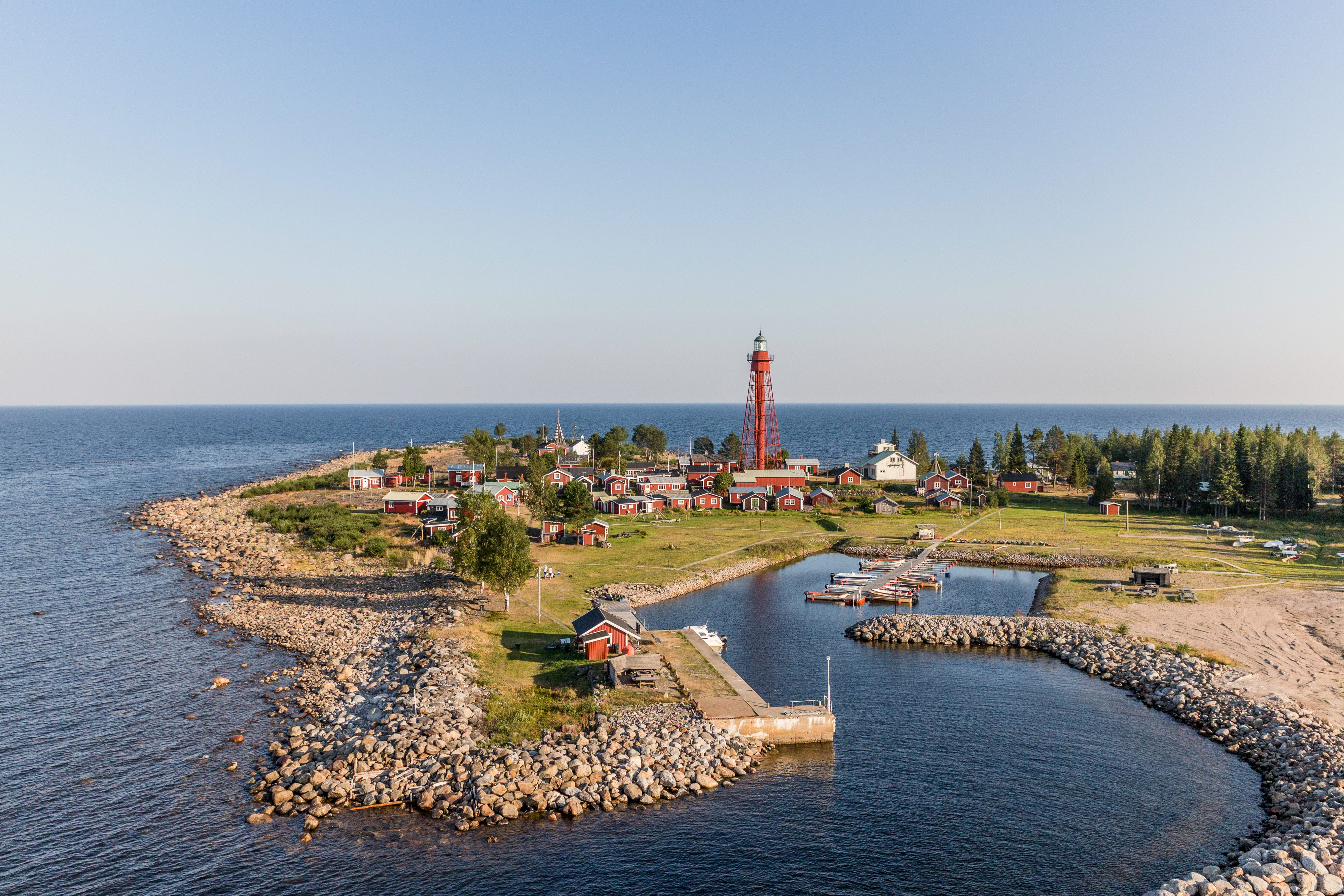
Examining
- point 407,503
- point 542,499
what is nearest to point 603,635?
point 542,499

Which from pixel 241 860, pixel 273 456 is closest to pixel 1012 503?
pixel 241 860

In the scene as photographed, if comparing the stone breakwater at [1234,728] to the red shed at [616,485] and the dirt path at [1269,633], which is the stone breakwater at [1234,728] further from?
the red shed at [616,485]

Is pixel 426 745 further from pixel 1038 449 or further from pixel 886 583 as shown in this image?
pixel 1038 449

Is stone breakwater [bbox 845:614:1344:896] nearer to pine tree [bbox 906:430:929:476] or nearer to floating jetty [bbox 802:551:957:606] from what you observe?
floating jetty [bbox 802:551:957:606]

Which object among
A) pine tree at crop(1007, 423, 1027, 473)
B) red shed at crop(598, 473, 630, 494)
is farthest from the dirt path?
red shed at crop(598, 473, 630, 494)

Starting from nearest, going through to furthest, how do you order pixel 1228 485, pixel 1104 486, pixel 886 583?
pixel 886 583 < pixel 1228 485 < pixel 1104 486

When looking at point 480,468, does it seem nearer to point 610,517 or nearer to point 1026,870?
point 610,517

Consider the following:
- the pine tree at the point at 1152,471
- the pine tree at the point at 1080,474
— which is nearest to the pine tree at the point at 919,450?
the pine tree at the point at 1080,474
